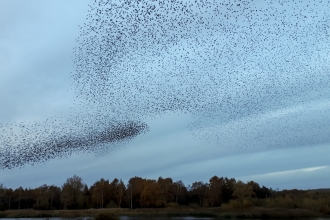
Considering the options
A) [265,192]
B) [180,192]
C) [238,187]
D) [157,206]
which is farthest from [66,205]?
[265,192]

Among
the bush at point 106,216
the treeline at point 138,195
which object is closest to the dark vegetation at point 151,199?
the treeline at point 138,195

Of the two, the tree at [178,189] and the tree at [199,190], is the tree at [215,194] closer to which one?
the tree at [199,190]

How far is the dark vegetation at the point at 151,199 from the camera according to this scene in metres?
79.4

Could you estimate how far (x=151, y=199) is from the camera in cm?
10488

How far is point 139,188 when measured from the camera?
116875 millimetres

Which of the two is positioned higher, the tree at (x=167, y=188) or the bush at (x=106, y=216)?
the tree at (x=167, y=188)

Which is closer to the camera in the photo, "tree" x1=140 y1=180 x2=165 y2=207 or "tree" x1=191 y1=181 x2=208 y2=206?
"tree" x1=140 y1=180 x2=165 y2=207

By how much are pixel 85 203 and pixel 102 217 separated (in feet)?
248

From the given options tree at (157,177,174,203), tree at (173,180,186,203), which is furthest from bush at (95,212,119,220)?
tree at (173,180,186,203)

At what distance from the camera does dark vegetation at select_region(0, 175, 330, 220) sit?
3125 inches

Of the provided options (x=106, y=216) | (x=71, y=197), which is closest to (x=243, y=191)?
(x=71, y=197)

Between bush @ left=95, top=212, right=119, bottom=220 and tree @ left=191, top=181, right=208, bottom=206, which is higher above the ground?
tree @ left=191, top=181, right=208, bottom=206

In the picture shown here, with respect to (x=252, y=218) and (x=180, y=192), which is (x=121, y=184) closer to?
(x=180, y=192)

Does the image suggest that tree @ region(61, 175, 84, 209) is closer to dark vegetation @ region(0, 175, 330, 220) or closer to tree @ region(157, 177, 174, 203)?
dark vegetation @ region(0, 175, 330, 220)
